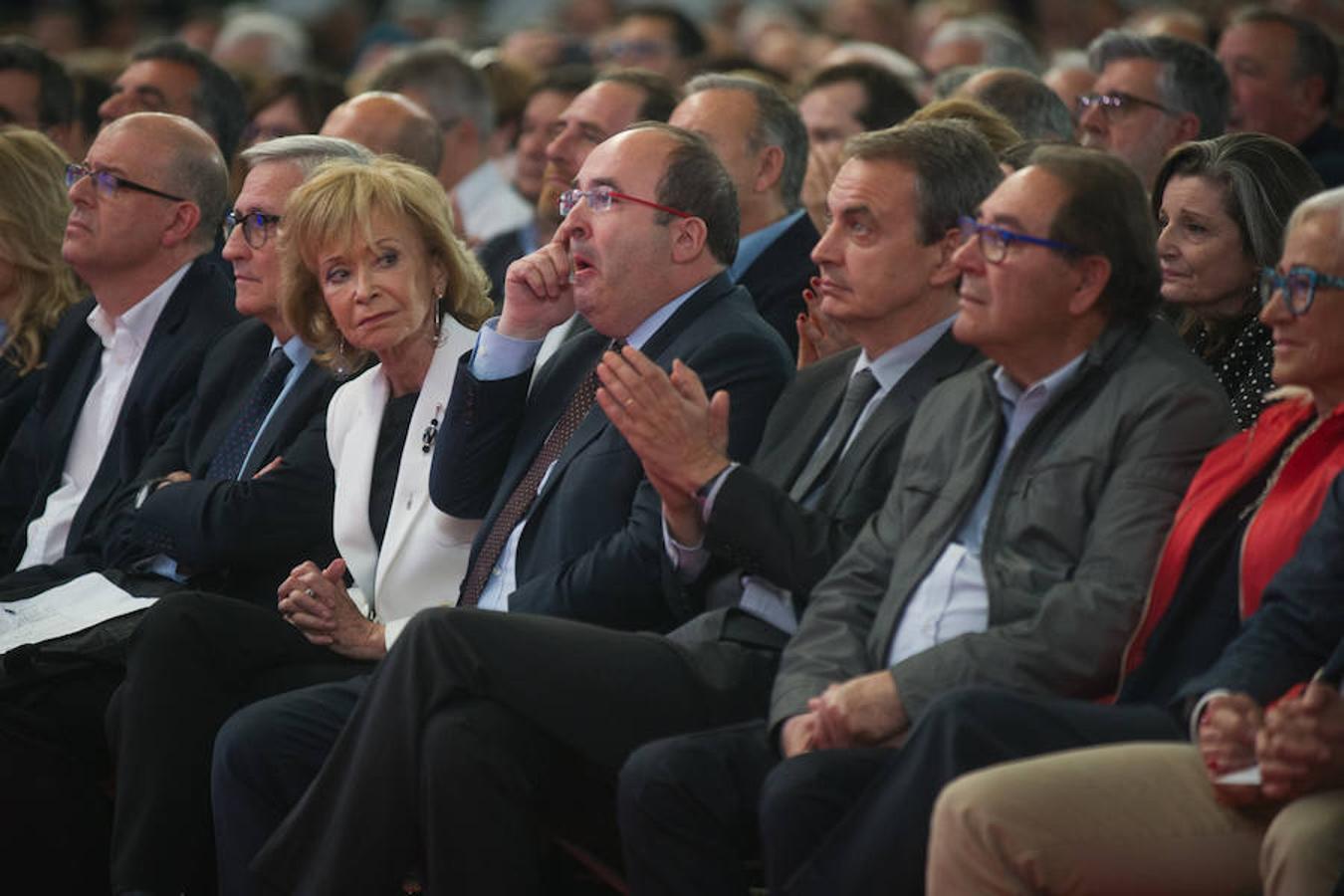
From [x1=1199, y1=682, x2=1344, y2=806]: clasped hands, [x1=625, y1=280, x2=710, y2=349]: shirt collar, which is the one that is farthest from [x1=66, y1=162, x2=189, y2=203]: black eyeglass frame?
[x1=1199, y1=682, x2=1344, y2=806]: clasped hands

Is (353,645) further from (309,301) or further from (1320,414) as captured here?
(1320,414)

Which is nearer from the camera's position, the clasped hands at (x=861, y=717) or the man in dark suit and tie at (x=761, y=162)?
the clasped hands at (x=861, y=717)

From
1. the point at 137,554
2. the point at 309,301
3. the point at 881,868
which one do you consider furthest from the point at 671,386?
the point at 137,554

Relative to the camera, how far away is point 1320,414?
3.52 m

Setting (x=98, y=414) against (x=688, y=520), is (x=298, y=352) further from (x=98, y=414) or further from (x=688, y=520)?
(x=688, y=520)

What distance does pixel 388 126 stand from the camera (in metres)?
6.88

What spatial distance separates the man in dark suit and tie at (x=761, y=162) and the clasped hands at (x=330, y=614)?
157cm

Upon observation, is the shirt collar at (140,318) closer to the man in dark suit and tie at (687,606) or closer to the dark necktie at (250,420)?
the dark necktie at (250,420)

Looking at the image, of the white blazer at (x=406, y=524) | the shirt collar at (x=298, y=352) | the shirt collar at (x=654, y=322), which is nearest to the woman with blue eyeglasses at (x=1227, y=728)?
the shirt collar at (x=654, y=322)

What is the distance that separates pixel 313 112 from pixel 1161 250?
4482 mm

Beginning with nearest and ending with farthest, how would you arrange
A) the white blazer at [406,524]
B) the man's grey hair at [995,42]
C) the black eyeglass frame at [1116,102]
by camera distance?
the white blazer at [406,524]
the black eyeglass frame at [1116,102]
the man's grey hair at [995,42]

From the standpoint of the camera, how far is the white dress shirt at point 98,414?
5656 mm

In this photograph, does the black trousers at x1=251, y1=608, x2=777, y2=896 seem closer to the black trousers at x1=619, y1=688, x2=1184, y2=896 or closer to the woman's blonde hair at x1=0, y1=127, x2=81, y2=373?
the black trousers at x1=619, y1=688, x2=1184, y2=896

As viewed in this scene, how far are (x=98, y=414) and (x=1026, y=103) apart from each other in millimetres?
2632
